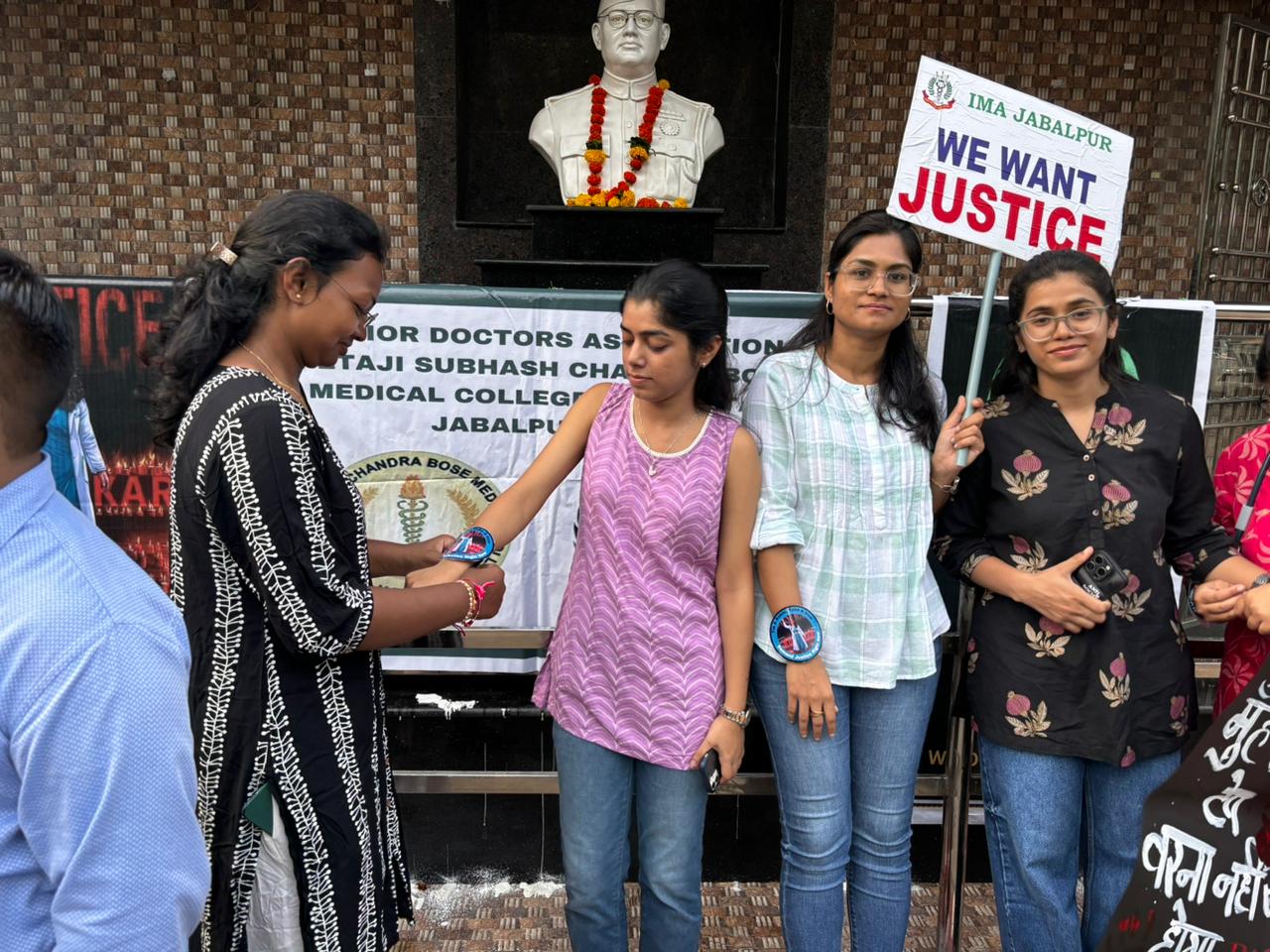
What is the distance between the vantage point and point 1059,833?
1.72 meters

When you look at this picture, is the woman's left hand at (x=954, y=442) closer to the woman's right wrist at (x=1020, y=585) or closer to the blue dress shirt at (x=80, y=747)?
the woman's right wrist at (x=1020, y=585)

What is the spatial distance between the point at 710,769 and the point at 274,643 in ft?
2.44

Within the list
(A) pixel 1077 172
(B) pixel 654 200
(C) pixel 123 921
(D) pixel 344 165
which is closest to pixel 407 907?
(C) pixel 123 921

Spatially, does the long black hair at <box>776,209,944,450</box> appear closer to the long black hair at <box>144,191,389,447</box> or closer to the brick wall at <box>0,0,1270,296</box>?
the long black hair at <box>144,191,389,447</box>

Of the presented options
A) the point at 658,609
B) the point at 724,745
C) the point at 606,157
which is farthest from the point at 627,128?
the point at 724,745

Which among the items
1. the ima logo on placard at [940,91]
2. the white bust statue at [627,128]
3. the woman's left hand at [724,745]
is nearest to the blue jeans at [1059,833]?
the woman's left hand at [724,745]

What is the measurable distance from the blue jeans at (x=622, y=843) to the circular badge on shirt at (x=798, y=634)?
0.26m

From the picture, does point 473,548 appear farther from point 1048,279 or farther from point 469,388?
point 1048,279

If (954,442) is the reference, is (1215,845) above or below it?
below

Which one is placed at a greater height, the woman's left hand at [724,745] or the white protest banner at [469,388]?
the white protest banner at [469,388]

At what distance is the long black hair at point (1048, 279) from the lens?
170cm

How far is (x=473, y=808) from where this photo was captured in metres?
2.72

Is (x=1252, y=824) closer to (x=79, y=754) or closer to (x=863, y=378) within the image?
(x=863, y=378)

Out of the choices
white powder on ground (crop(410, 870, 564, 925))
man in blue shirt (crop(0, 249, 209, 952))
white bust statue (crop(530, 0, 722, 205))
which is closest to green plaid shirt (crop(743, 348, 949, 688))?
man in blue shirt (crop(0, 249, 209, 952))
